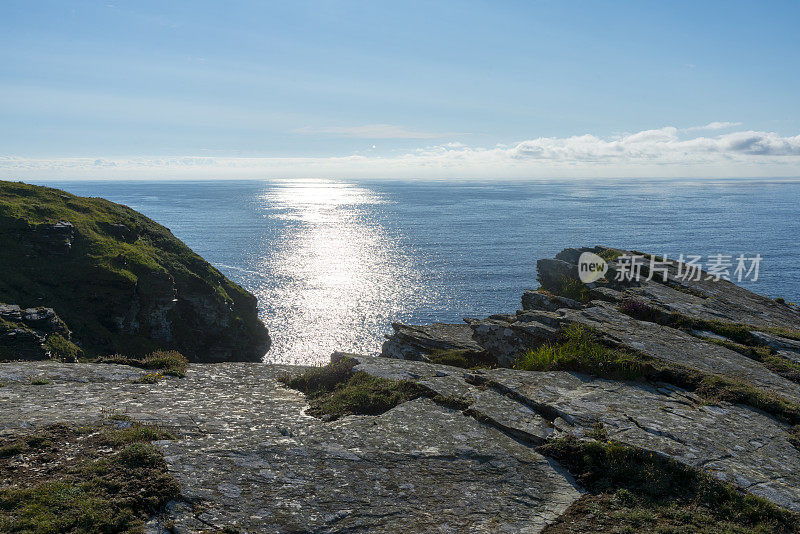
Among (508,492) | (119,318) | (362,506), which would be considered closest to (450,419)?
(508,492)

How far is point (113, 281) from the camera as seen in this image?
43.0 metres

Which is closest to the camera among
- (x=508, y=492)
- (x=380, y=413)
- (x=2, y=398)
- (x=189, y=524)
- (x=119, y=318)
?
(x=189, y=524)

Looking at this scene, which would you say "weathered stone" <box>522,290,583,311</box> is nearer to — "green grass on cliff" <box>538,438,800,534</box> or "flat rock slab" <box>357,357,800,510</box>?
"flat rock slab" <box>357,357,800,510</box>

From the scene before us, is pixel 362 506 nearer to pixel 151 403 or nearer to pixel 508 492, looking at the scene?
pixel 508 492

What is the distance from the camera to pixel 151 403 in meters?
10.7

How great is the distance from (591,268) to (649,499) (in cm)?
1691

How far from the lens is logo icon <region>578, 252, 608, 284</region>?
22625 mm

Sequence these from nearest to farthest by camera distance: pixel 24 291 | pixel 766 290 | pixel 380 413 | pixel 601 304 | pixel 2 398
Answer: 1. pixel 2 398
2. pixel 380 413
3. pixel 601 304
4. pixel 24 291
5. pixel 766 290

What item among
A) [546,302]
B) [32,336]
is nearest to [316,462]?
[546,302]

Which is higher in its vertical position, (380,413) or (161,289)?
(380,413)

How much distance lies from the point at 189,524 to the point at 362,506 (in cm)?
263

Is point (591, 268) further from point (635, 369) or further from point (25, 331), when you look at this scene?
point (25, 331)

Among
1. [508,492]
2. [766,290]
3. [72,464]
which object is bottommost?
[766,290]

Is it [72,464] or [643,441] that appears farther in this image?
[643,441]
